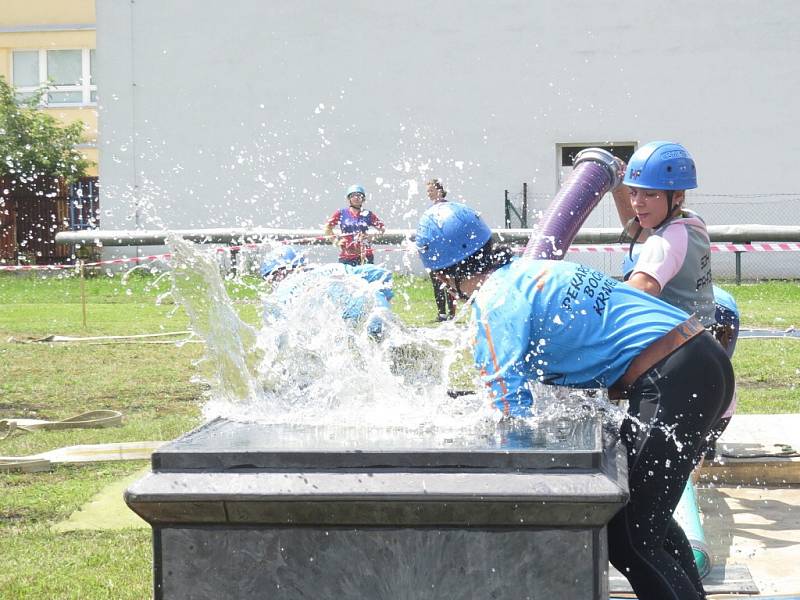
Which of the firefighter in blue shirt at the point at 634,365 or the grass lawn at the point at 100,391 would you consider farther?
the grass lawn at the point at 100,391

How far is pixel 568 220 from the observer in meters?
4.92

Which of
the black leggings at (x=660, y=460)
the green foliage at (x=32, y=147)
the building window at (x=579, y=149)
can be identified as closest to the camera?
the black leggings at (x=660, y=460)

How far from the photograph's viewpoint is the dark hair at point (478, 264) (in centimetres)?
350

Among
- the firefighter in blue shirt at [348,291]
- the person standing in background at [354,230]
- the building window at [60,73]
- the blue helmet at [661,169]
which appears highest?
the building window at [60,73]

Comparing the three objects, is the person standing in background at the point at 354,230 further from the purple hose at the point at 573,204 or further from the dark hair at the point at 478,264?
the dark hair at the point at 478,264

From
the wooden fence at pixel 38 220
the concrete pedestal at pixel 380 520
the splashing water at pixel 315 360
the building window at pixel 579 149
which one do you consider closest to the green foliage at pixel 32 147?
the wooden fence at pixel 38 220

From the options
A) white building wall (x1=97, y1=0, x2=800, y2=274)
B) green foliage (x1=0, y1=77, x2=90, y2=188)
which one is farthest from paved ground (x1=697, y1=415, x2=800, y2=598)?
green foliage (x1=0, y1=77, x2=90, y2=188)

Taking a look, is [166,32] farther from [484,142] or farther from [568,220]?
[568,220]

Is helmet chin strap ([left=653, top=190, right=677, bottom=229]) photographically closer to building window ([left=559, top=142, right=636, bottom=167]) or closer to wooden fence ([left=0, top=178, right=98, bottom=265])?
building window ([left=559, top=142, right=636, bottom=167])

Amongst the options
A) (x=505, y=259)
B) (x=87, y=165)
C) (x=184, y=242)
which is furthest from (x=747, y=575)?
(x=87, y=165)

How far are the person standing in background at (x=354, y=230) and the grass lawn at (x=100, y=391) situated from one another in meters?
1.07

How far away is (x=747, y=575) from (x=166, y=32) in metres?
23.3

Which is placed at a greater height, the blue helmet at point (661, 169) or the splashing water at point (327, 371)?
the blue helmet at point (661, 169)

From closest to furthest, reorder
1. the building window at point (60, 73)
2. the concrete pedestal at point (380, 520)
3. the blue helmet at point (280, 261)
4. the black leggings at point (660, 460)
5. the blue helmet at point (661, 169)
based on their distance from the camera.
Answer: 1. the concrete pedestal at point (380, 520)
2. the black leggings at point (660, 460)
3. the blue helmet at point (661, 169)
4. the blue helmet at point (280, 261)
5. the building window at point (60, 73)
